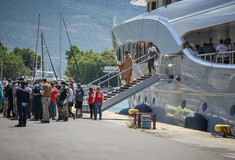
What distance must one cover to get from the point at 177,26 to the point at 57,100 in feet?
24.8

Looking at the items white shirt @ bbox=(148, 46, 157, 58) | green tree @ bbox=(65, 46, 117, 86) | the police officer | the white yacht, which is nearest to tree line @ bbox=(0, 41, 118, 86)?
green tree @ bbox=(65, 46, 117, 86)

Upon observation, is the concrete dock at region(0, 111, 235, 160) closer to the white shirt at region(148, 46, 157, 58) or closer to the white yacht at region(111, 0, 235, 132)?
the white yacht at region(111, 0, 235, 132)

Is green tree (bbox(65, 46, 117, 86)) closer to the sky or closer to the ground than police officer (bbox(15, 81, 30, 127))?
closer to the sky

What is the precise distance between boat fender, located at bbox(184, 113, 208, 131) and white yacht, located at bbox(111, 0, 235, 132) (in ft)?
0.79

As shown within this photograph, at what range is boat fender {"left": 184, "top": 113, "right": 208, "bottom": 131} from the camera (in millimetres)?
17984

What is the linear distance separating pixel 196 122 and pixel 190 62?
3.28 m

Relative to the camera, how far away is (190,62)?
20.0 metres

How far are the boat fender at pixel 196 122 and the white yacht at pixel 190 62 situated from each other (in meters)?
0.24

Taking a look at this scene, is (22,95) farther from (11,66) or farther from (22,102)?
(11,66)

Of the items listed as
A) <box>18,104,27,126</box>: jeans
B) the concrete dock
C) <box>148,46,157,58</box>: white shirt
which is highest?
<box>148,46,157,58</box>: white shirt

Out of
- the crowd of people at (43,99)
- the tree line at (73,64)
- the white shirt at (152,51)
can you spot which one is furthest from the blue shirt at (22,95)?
the tree line at (73,64)

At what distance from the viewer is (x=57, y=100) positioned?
1920 centimetres

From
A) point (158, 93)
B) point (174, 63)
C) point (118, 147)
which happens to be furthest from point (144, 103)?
point (118, 147)

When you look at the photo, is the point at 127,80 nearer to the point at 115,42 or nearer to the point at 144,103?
the point at 144,103
